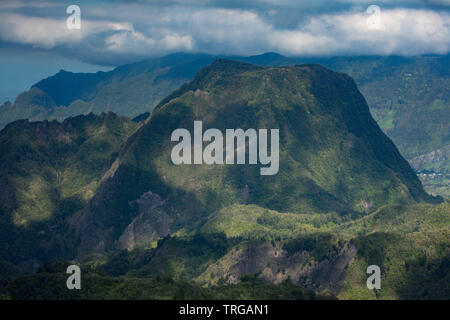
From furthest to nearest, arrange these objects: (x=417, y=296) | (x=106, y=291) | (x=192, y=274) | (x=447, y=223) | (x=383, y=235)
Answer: (x=447, y=223), (x=192, y=274), (x=383, y=235), (x=417, y=296), (x=106, y=291)

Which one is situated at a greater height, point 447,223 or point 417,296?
point 447,223
